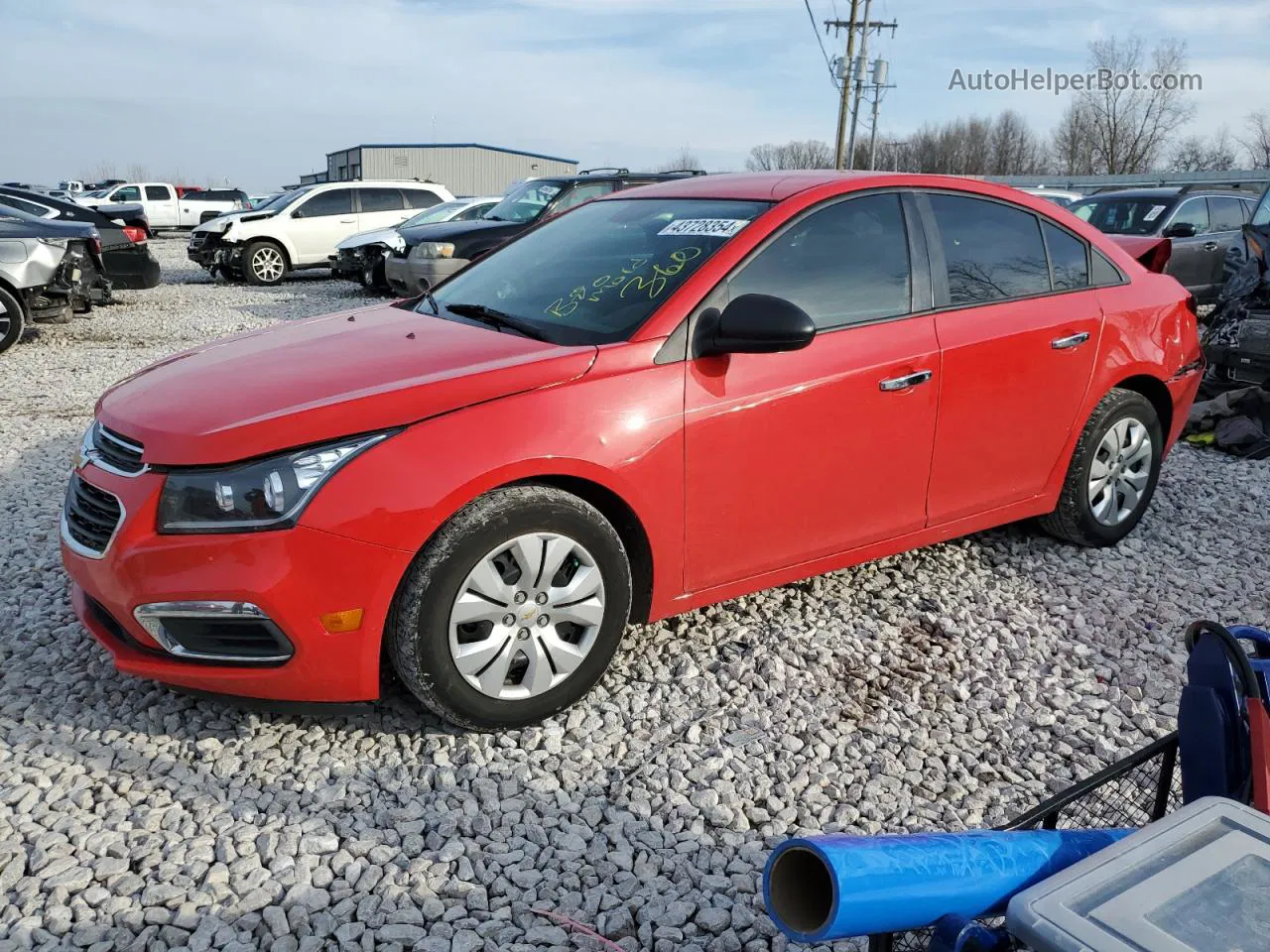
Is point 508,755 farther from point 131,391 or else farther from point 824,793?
point 131,391

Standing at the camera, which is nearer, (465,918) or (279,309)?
(465,918)

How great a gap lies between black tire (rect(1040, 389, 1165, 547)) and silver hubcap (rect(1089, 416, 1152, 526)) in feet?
0.08

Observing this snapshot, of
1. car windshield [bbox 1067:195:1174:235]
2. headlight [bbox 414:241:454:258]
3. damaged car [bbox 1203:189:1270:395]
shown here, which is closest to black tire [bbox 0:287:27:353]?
headlight [bbox 414:241:454:258]

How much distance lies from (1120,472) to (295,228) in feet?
50.5

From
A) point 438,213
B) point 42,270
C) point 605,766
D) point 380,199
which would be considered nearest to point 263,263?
point 380,199

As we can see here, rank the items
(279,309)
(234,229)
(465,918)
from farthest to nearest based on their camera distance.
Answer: (234,229) < (279,309) < (465,918)

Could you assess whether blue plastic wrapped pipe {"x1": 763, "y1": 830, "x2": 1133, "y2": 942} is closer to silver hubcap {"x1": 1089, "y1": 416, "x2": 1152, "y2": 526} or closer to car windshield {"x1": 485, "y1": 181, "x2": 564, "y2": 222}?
silver hubcap {"x1": 1089, "y1": 416, "x2": 1152, "y2": 526}

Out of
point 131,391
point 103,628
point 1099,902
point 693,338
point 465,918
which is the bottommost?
point 465,918

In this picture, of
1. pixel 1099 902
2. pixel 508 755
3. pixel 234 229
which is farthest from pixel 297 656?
pixel 234 229

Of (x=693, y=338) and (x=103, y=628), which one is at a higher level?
(x=693, y=338)

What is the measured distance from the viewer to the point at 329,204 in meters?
17.5

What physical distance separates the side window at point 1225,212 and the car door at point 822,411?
10190mm

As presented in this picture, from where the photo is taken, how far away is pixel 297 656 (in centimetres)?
283

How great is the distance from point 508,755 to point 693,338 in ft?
4.67
